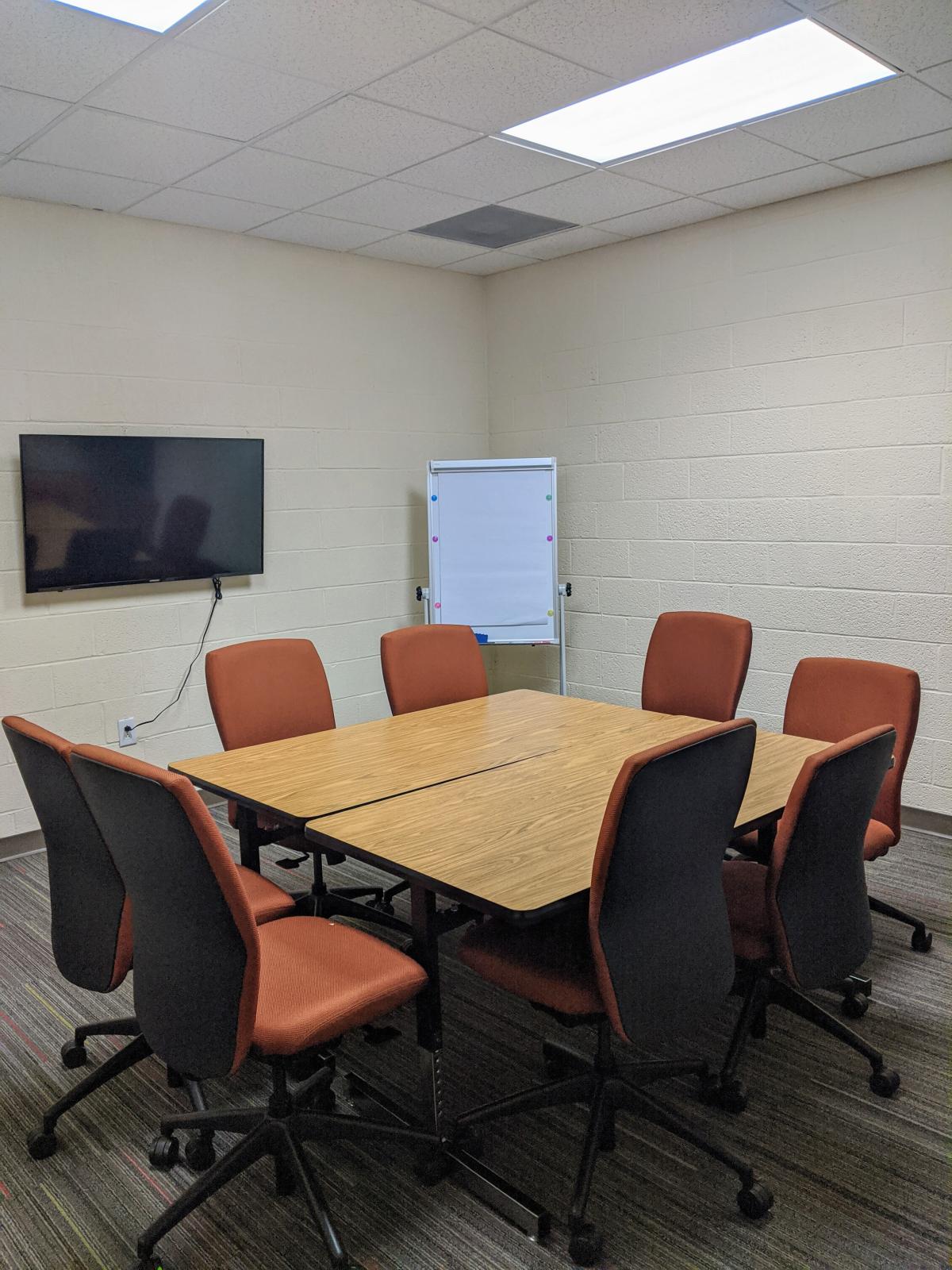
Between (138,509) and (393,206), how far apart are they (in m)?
1.73

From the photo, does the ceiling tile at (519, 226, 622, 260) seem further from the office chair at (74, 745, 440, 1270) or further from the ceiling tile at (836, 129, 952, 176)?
the office chair at (74, 745, 440, 1270)

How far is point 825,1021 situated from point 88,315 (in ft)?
12.8

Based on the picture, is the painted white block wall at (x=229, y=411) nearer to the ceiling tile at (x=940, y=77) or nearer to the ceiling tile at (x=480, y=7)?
the ceiling tile at (x=480, y=7)

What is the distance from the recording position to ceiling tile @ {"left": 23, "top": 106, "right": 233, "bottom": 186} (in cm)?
333

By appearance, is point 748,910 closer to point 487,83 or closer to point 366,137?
point 487,83

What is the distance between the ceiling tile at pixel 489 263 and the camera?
211 inches

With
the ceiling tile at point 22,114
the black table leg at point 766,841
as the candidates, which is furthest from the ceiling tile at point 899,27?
the ceiling tile at point 22,114

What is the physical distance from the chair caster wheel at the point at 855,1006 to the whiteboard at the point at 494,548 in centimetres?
287

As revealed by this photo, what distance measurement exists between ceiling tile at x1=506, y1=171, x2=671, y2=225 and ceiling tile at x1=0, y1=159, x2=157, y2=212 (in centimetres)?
159

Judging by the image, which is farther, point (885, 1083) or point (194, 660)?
point (194, 660)

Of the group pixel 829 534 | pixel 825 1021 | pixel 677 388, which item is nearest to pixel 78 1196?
pixel 825 1021

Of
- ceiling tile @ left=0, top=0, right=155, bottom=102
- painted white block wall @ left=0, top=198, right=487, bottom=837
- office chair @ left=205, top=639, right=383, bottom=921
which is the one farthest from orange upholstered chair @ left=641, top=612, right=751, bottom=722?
ceiling tile @ left=0, top=0, right=155, bottom=102

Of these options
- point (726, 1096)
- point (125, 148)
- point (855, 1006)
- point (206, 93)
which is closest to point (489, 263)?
point (125, 148)

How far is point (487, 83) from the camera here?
3078mm
